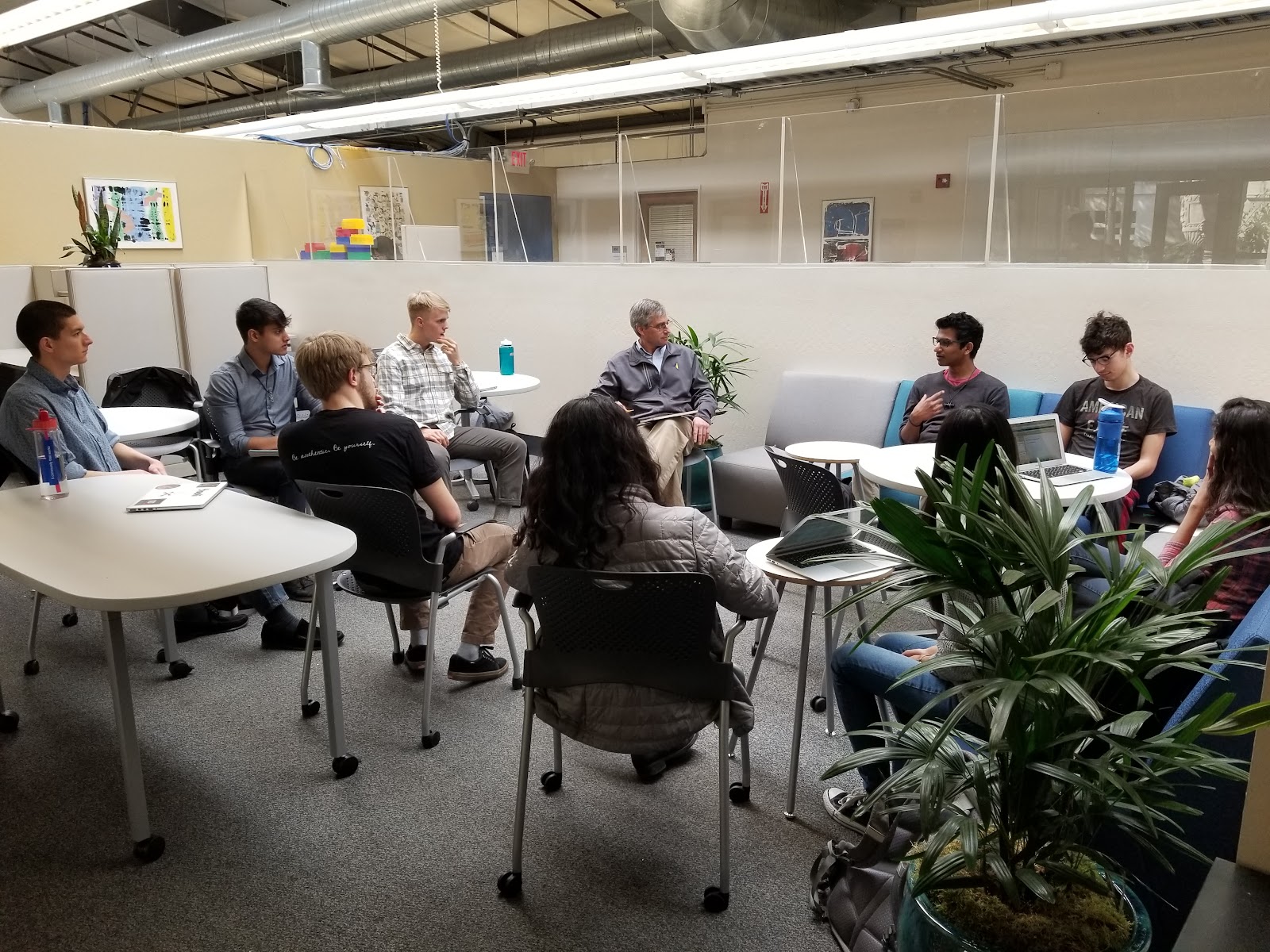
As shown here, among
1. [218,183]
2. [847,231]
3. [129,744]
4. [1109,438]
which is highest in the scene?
[218,183]

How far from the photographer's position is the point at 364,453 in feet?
8.83

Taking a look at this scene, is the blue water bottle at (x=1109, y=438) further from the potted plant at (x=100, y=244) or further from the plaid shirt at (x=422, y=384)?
the potted plant at (x=100, y=244)

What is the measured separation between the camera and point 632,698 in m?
1.96

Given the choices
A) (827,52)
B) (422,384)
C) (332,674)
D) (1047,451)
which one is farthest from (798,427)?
(332,674)

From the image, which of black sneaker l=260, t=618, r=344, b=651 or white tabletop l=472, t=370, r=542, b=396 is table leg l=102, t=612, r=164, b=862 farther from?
white tabletop l=472, t=370, r=542, b=396

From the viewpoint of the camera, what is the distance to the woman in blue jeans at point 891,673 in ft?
6.35

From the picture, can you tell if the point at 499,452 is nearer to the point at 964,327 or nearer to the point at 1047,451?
the point at 964,327

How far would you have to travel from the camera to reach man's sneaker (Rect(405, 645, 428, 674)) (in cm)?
316

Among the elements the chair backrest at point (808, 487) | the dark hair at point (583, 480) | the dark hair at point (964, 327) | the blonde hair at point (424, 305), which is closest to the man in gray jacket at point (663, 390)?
the blonde hair at point (424, 305)

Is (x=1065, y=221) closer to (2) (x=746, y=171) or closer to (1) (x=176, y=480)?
(2) (x=746, y=171)

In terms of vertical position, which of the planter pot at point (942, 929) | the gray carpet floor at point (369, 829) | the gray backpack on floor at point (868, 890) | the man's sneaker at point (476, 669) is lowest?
the gray carpet floor at point (369, 829)

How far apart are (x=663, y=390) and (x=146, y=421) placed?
243cm

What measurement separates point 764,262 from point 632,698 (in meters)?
3.75

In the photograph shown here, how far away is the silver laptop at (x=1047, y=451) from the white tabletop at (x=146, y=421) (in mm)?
3333
